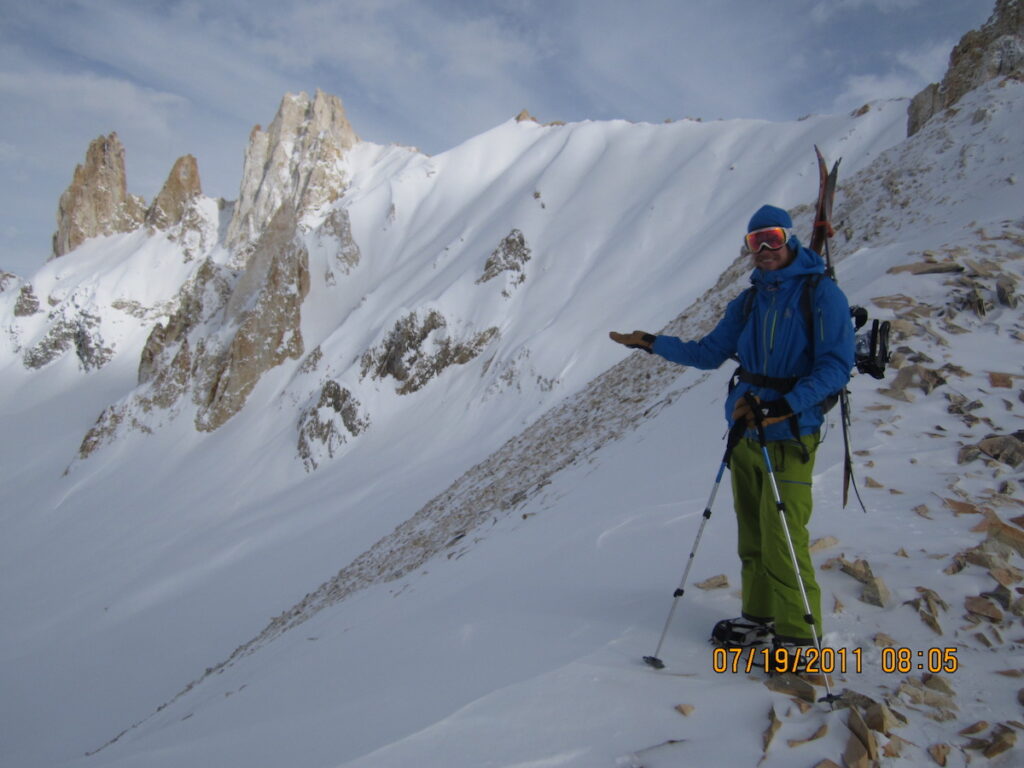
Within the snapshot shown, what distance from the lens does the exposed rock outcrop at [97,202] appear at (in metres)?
93.9

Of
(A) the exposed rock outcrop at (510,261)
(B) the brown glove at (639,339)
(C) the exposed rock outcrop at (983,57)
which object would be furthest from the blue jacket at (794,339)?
(A) the exposed rock outcrop at (510,261)

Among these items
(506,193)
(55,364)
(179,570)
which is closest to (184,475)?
(179,570)

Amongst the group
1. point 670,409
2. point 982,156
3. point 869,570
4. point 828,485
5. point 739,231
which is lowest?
point 869,570

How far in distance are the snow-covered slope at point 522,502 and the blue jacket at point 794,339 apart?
5.10 feet

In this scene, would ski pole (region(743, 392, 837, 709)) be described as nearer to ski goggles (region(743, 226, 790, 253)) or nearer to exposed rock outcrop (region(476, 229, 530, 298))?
ski goggles (region(743, 226, 790, 253))

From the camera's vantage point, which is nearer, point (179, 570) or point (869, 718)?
point (869, 718)

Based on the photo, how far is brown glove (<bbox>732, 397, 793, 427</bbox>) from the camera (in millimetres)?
3549

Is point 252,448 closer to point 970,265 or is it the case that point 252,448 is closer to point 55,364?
point 970,265

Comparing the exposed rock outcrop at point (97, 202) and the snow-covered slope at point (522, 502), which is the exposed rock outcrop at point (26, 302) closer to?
the exposed rock outcrop at point (97, 202)

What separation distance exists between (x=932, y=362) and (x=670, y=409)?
425 cm

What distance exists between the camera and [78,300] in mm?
82625

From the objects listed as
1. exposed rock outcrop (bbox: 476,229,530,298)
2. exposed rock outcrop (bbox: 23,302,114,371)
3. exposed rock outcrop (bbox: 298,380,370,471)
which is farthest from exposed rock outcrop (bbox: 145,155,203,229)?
exposed rock outcrop (bbox: 476,229,530,298)

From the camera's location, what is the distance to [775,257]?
149 inches
